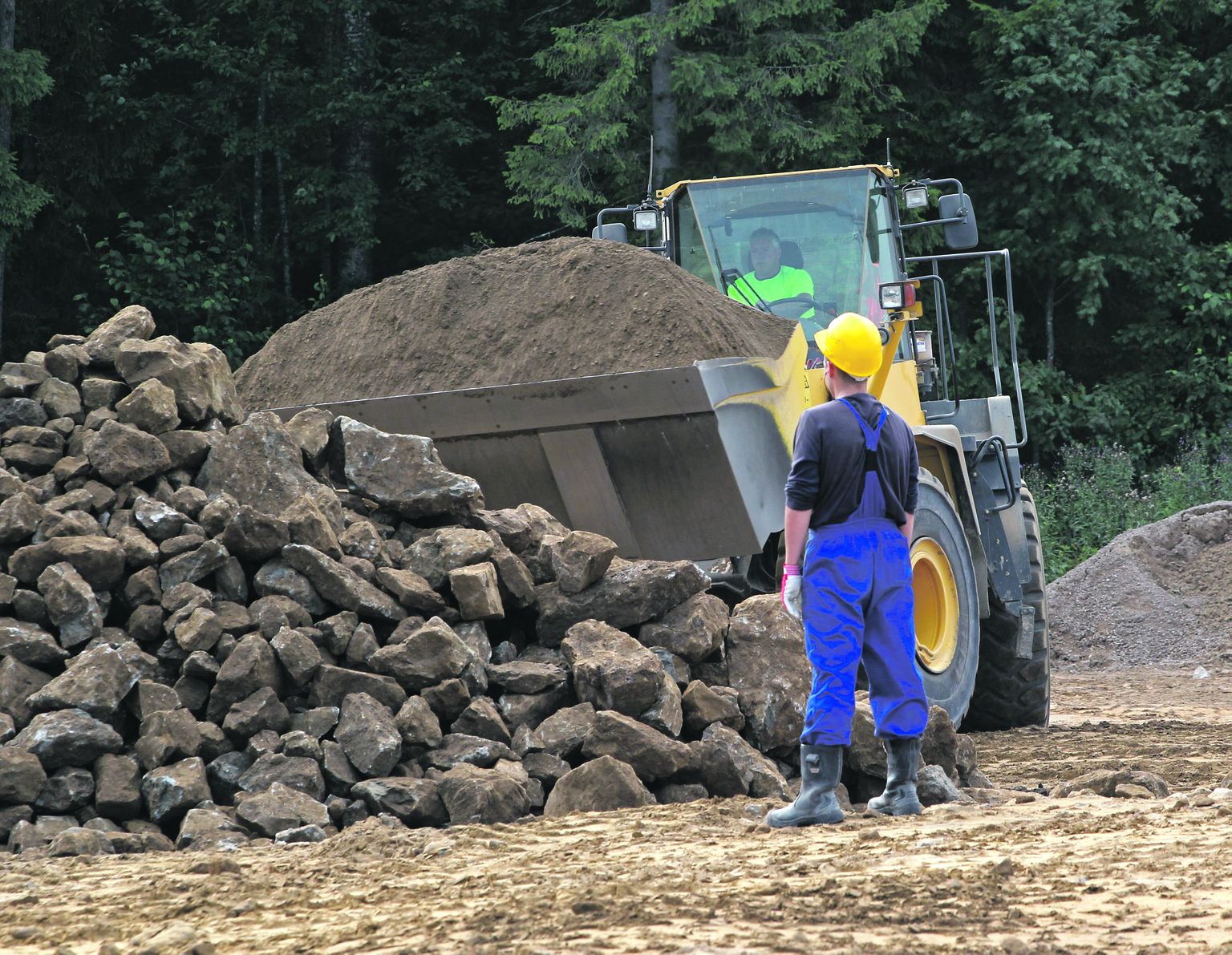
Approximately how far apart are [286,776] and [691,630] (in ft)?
5.42

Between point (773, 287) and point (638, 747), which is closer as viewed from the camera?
point (638, 747)

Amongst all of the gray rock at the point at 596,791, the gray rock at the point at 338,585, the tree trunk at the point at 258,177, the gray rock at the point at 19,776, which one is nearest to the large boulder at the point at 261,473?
the gray rock at the point at 338,585

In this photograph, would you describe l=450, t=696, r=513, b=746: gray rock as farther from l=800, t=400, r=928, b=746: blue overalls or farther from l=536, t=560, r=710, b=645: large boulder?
l=800, t=400, r=928, b=746: blue overalls

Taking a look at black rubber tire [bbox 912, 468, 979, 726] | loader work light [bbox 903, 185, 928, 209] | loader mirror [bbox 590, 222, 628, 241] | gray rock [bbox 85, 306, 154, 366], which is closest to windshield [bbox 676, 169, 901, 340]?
loader work light [bbox 903, 185, 928, 209]

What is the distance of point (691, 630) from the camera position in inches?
223

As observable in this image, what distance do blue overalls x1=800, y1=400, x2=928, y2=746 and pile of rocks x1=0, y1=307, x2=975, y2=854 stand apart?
1.38ft

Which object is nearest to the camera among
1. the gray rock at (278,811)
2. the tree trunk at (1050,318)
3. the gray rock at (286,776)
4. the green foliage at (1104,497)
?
the gray rock at (278,811)

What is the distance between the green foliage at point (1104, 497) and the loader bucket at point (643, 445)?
9.53m

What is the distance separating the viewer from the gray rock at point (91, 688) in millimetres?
4984

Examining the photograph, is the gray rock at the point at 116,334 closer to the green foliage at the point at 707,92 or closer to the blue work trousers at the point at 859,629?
the blue work trousers at the point at 859,629

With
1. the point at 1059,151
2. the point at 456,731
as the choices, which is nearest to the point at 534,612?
the point at 456,731

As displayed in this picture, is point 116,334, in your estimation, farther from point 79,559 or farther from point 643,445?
point 643,445

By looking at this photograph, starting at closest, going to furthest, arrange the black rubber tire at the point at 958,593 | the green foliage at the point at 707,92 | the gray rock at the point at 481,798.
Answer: the gray rock at the point at 481,798 → the black rubber tire at the point at 958,593 → the green foliage at the point at 707,92

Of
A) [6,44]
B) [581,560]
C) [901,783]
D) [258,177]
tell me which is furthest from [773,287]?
[258,177]
